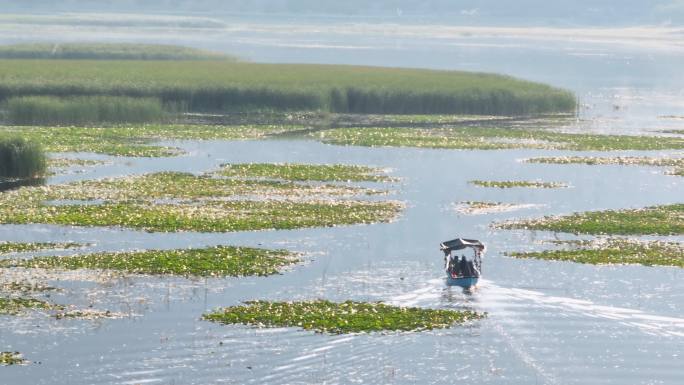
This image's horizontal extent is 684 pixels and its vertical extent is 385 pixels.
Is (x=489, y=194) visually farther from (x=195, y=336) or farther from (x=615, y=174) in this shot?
(x=195, y=336)

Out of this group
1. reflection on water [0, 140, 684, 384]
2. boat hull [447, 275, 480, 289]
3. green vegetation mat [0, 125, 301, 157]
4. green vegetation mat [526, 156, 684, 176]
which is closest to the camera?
reflection on water [0, 140, 684, 384]

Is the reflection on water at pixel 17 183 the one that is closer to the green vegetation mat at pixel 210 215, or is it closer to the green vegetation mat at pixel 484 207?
the green vegetation mat at pixel 210 215

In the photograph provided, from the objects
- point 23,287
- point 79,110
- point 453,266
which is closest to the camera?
point 23,287

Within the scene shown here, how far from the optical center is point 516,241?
60.9 meters

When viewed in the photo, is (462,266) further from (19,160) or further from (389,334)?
(19,160)

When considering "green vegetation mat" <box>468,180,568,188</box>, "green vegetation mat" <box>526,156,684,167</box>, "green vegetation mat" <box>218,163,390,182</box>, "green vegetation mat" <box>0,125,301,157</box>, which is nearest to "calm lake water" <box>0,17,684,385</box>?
"green vegetation mat" <box>468,180,568,188</box>

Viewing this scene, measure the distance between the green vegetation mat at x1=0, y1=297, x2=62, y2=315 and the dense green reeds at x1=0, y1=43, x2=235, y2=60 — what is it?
123 m

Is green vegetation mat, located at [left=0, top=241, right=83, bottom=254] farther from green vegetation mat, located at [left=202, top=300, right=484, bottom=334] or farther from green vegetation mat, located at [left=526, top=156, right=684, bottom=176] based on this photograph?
green vegetation mat, located at [left=526, top=156, right=684, bottom=176]

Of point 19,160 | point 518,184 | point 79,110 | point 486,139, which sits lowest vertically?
point 518,184

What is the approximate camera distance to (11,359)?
4084 cm

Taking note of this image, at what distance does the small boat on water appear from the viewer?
51.6m

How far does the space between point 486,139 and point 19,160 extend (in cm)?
3683

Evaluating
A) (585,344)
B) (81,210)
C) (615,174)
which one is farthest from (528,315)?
(615,174)

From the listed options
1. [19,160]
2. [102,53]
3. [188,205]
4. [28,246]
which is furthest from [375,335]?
[102,53]
